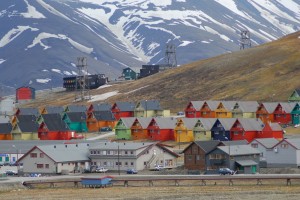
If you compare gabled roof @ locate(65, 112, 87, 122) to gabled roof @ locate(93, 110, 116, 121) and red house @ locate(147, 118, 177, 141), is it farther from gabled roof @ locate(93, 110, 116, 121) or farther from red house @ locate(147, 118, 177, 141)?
red house @ locate(147, 118, 177, 141)

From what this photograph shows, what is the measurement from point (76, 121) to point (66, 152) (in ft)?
138

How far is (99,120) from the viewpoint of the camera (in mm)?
135250

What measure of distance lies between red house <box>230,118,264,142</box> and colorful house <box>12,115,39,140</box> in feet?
91.0

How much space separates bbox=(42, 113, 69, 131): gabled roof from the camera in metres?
122

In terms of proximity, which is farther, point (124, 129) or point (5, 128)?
point (5, 128)

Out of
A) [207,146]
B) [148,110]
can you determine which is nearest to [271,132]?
[207,146]

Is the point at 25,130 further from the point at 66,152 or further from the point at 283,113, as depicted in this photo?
the point at 283,113

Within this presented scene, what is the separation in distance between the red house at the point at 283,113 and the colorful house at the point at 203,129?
47.3 ft

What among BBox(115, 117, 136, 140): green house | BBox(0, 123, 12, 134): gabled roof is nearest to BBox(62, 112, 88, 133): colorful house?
BBox(0, 123, 12, 134): gabled roof

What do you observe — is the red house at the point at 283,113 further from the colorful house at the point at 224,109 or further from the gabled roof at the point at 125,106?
the gabled roof at the point at 125,106

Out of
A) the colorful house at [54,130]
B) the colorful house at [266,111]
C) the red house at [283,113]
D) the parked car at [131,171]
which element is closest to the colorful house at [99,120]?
the colorful house at [54,130]

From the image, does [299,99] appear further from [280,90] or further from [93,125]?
[93,125]

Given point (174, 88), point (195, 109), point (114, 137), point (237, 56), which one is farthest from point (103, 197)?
point (237, 56)

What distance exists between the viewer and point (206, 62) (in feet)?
634
